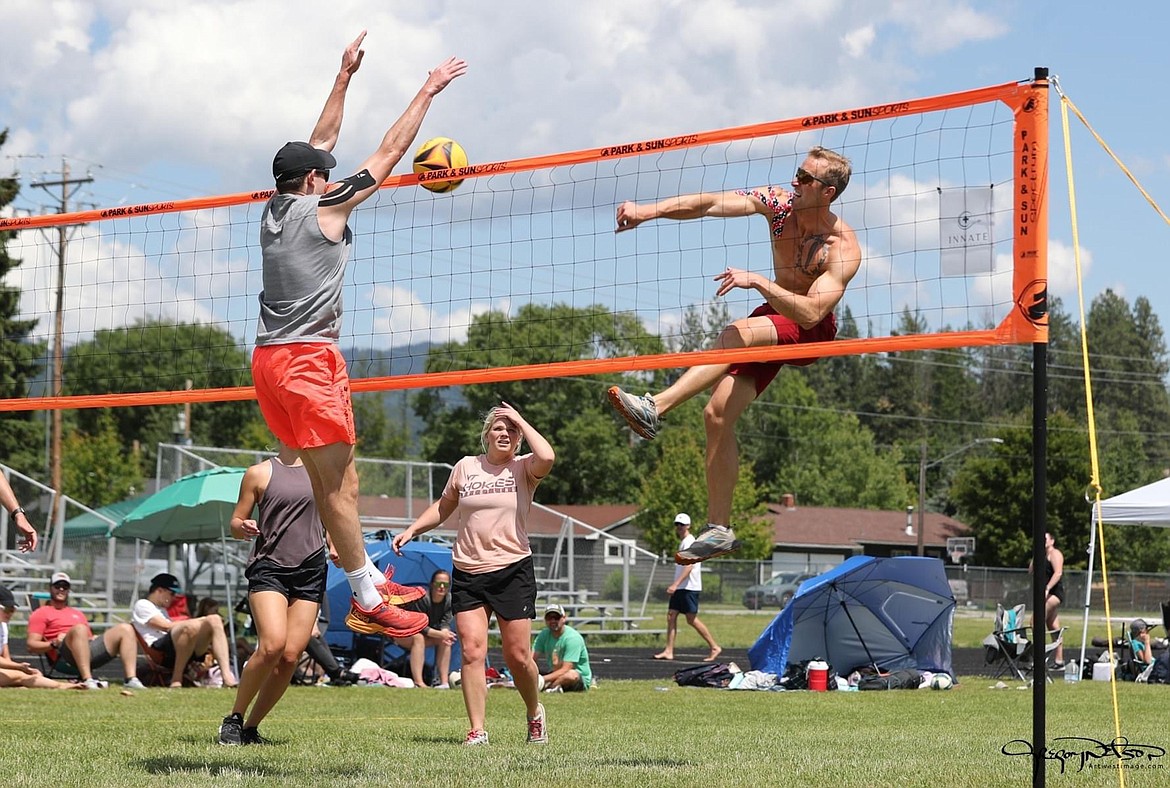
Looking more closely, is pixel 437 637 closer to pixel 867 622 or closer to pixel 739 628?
pixel 867 622

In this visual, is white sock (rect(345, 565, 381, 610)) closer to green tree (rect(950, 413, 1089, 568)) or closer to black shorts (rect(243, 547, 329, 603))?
black shorts (rect(243, 547, 329, 603))

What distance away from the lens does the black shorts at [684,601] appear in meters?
19.5

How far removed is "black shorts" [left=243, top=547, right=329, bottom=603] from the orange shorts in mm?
1789

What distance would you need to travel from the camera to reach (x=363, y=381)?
8148mm

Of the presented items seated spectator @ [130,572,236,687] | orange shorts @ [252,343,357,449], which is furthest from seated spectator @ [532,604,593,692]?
orange shorts @ [252,343,357,449]

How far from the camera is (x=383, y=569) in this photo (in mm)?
17078

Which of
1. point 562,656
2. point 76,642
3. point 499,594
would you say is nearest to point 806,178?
point 499,594

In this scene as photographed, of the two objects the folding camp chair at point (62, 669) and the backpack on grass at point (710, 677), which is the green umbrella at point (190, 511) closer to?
the folding camp chair at point (62, 669)

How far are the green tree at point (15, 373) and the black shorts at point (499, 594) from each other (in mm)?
30273

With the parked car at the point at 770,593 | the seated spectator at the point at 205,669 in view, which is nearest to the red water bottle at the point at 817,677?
the seated spectator at the point at 205,669

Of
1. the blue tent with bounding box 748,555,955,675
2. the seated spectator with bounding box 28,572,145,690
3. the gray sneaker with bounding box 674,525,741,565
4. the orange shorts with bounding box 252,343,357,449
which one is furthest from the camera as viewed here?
the blue tent with bounding box 748,555,955,675

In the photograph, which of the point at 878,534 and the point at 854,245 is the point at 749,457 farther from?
the point at 854,245

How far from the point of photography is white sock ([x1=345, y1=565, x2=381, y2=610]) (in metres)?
7.02

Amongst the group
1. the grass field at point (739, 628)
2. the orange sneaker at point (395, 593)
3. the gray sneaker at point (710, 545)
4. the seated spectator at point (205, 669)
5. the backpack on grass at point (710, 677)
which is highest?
the gray sneaker at point (710, 545)
